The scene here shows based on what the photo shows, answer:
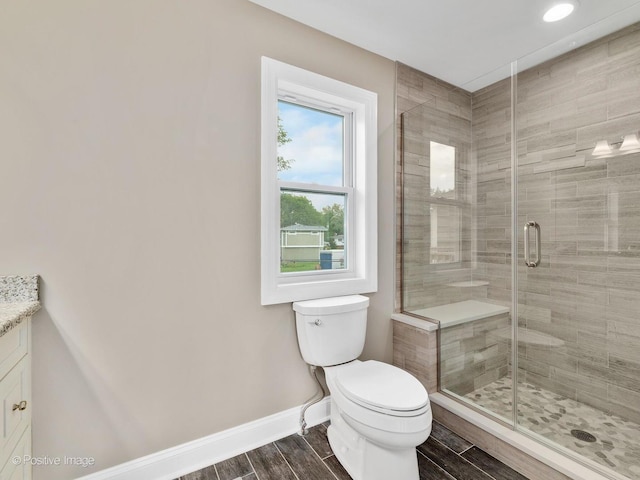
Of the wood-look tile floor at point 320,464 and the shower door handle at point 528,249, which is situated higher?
the shower door handle at point 528,249

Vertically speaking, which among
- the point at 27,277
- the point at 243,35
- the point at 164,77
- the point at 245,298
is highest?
the point at 243,35

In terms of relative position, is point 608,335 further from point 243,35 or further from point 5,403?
point 5,403

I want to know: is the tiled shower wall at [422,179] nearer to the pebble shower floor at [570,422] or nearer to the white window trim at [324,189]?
the white window trim at [324,189]

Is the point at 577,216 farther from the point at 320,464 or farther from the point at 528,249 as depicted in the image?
the point at 320,464

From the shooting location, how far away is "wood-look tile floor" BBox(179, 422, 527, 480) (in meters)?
1.46

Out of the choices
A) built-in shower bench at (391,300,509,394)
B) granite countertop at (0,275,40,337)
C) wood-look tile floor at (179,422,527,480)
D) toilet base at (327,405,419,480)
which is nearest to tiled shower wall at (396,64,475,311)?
built-in shower bench at (391,300,509,394)

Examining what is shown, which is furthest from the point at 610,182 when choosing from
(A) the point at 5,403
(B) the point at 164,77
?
(A) the point at 5,403

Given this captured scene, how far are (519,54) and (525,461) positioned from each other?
2.52m

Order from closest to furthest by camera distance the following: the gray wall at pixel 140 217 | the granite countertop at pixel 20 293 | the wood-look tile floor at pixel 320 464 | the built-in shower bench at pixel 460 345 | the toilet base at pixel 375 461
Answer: the granite countertop at pixel 20 293, the gray wall at pixel 140 217, the toilet base at pixel 375 461, the wood-look tile floor at pixel 320 464, the built-in shower bench at pixel 460 345

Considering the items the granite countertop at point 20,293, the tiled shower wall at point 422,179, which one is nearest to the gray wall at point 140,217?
the granite countertop at point 20,293

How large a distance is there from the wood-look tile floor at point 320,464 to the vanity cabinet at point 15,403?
656 millimetres

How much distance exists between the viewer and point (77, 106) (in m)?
1.29

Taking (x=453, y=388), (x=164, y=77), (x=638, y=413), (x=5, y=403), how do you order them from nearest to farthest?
(x=5, y=403)
(x=164, y=77)
(x=638, y=413)
(x=453, y=388)

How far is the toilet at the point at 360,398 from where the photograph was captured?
4.20 feet
